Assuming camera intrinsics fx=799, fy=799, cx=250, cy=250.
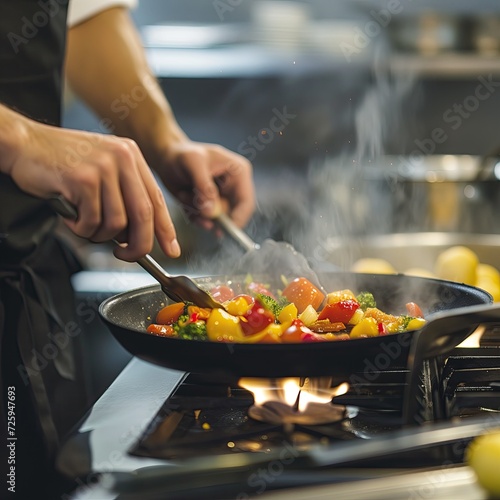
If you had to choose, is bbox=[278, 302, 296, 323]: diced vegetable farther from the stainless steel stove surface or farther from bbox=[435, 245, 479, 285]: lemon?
bbox=[435, 245, 479, 285]: lemon

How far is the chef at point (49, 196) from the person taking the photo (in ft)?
4.39

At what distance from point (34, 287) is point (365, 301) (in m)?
0.72

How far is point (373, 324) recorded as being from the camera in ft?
4.18

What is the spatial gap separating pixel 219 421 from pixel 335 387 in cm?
22

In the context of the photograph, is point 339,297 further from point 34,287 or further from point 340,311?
point 34,287

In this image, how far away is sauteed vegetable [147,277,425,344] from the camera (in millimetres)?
1217

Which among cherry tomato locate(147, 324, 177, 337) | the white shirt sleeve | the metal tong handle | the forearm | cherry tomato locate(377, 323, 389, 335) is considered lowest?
cherry tomato locate(147, 324, 177, 337)

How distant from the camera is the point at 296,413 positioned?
3.61 feet

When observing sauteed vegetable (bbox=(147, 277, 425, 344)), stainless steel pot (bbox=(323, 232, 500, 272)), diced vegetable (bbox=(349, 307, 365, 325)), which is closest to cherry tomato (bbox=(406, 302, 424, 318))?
sauteed vegetable (bbox=(147, 277, 425, 344))

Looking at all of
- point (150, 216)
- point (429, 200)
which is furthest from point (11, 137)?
point (429, 200)

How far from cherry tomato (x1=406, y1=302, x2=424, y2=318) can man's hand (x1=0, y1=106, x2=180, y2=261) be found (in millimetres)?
485

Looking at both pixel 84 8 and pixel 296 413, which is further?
pixel 84 8

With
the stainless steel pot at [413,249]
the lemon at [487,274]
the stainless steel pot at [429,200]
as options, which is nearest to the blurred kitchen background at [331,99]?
the stainless steel pot at [429,200]

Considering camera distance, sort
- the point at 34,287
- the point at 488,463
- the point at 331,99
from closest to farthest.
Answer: the point at 488,463 < the point at 34,287 < the point at 331,99
